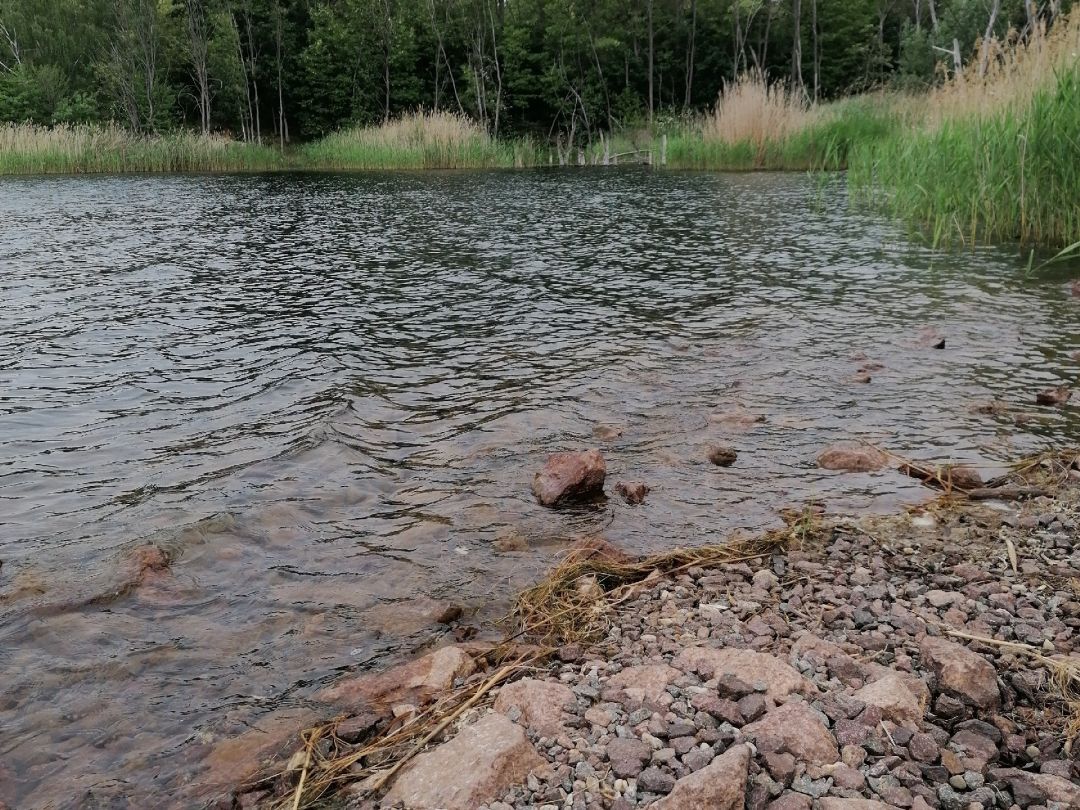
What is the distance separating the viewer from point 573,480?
4590 mm

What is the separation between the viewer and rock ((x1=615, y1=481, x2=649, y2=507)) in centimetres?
463

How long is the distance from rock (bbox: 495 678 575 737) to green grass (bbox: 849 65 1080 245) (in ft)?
30.5

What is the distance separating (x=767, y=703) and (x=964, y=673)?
25.1 inches

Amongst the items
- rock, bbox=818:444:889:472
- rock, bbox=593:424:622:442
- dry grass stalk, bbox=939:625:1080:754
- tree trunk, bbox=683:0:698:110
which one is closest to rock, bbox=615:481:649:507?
rock, bbox=593:424:622:442

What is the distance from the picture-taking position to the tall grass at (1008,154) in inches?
359

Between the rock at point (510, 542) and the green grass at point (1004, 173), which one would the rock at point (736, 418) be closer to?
the rock at point (510, 542)

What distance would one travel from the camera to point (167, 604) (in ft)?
12.0

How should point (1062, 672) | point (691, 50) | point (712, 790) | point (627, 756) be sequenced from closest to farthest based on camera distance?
point (712, 790), point (627, 756), point (1062, 672), point (691, 50)

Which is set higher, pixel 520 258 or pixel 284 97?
pixel 284 97

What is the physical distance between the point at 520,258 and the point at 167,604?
9.61m

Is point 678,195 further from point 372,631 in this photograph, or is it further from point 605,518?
point 372,631

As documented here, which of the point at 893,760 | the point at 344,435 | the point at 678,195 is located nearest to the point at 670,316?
the point at 344,435

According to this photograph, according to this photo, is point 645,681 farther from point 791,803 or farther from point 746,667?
point 791,803

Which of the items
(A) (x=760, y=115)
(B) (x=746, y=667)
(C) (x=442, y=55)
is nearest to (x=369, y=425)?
(B) (x=746, y=667)
